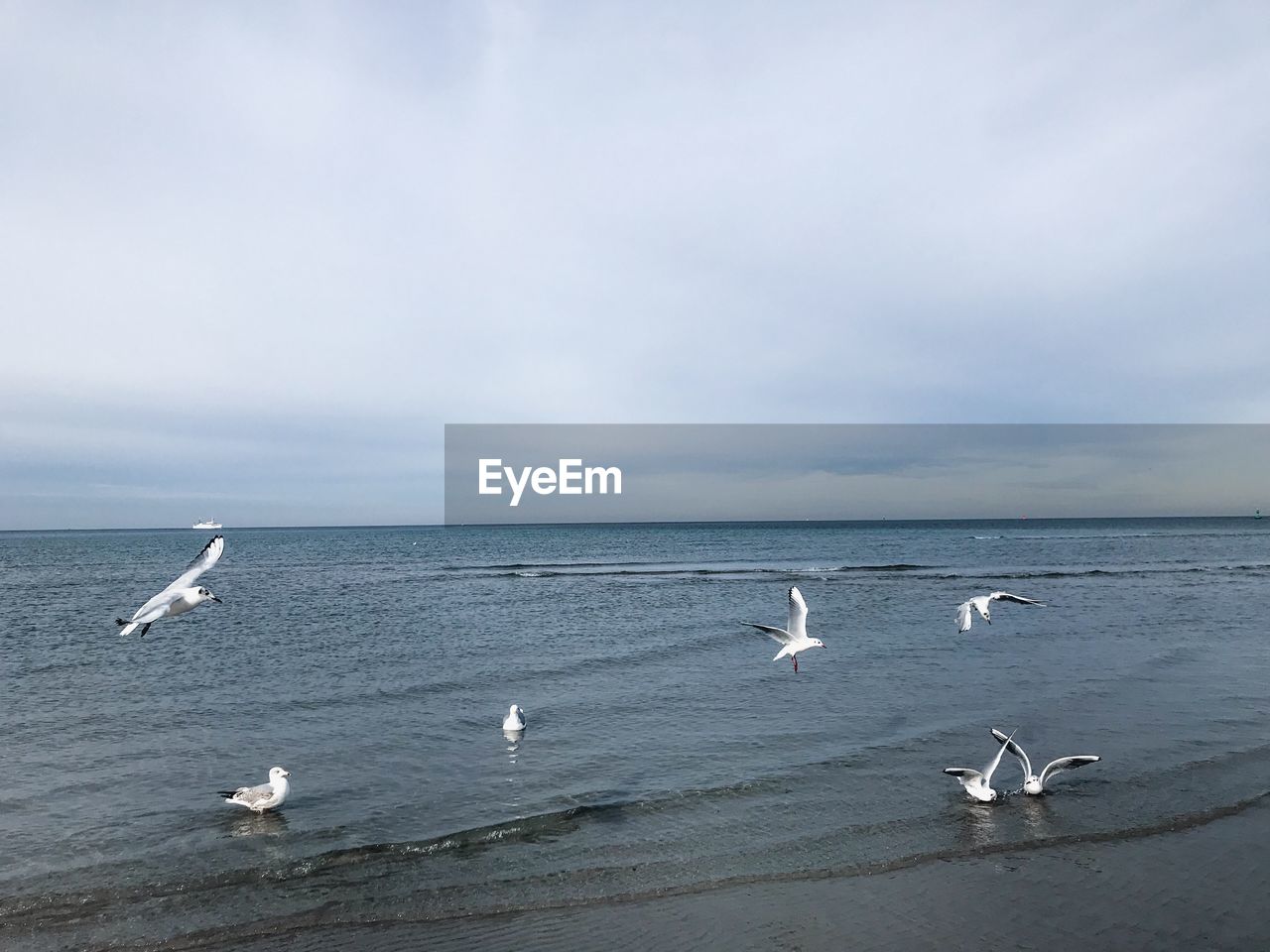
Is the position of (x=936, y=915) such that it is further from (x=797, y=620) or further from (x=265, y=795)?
(x=265, y=795)

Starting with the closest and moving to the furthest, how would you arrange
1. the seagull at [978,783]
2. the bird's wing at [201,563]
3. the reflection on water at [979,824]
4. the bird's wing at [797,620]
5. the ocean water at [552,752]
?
the ocean water at [552,752]
the reflection on water at [979,824]
the seagull at [978,783]
the bird's wing at [201,563]
the bird's wing at [797,620]

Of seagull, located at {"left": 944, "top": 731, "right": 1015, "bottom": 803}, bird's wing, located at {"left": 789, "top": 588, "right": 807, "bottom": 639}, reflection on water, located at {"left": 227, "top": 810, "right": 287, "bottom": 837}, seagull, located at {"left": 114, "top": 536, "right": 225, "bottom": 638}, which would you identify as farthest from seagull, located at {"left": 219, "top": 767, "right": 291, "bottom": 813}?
seagull, located at {"left": 944, "top": 731, "right": 1015, "bottom": 803}

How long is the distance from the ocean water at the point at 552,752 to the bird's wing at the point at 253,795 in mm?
259

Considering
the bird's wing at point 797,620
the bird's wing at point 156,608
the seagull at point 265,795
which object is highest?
the bird's wing at point 156,608

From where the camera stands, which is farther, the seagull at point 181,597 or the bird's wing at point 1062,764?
the bird's wing at point 1062,764

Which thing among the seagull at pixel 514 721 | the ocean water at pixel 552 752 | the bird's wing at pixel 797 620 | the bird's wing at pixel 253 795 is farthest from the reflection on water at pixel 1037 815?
the bird's wing at pixel 253 795

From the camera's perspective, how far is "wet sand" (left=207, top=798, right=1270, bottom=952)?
7074mm

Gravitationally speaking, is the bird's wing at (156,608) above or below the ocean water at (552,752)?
above

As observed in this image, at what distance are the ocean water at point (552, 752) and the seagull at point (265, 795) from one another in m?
0.18

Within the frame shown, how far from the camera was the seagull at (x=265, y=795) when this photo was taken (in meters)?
10.2

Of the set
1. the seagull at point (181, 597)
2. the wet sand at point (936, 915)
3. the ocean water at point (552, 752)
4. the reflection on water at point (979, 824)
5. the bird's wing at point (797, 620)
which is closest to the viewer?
the wet sand at point (936, 915)

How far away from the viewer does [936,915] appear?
7488 millimetres

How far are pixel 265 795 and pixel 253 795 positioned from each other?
15 centimetres

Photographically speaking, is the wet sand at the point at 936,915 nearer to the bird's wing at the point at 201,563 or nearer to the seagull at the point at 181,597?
the seagull at the point at 181,597
